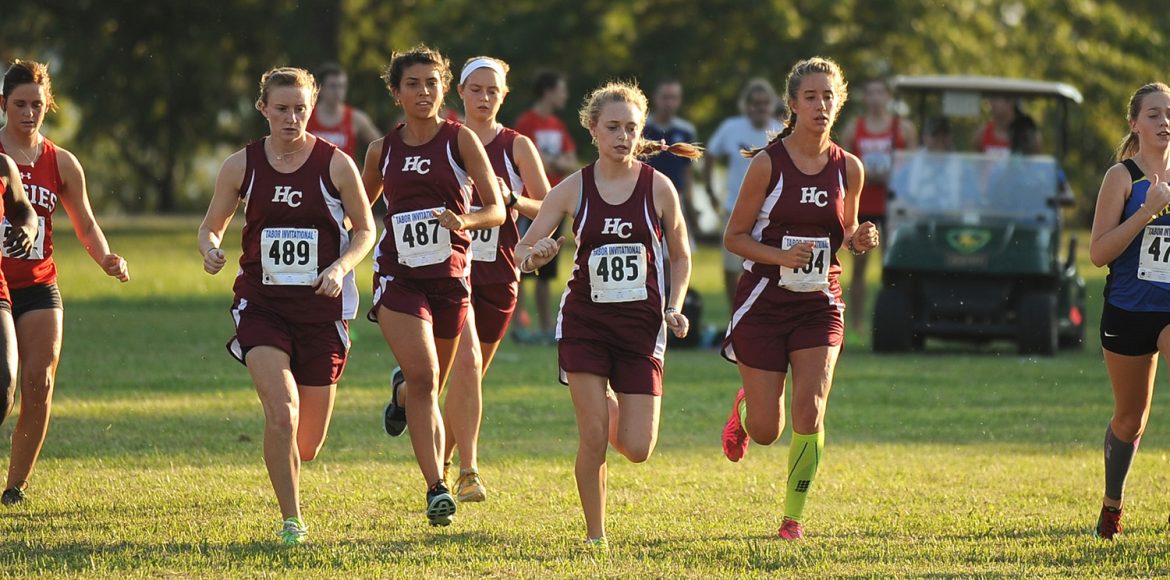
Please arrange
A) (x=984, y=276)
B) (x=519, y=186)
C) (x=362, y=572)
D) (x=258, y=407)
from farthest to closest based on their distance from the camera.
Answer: (x=984, y=276)
(x=258, y=407)
(x=519, y=186)
(x=362, y=572)

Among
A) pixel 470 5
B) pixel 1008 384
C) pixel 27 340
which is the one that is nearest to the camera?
pixel 27 340

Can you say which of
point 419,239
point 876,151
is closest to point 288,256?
point 419,239

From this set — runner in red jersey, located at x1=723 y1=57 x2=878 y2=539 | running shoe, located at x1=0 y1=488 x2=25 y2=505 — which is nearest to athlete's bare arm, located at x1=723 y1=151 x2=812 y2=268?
runner in red jersey, located at x1=723 y1=57 x2=878 y2=539

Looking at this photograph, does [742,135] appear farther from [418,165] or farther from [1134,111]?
[1134,111]

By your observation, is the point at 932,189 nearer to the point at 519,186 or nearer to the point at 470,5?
the point at 519,186

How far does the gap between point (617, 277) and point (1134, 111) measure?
2225 millimetres

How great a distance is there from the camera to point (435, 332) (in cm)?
778

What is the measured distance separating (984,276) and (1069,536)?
24.1 ft

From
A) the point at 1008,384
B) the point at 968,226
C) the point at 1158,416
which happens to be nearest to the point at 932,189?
the point at 968,226

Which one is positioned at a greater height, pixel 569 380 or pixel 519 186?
pixel 519 186

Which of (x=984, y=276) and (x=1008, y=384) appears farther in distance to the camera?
(x=984, y=276)

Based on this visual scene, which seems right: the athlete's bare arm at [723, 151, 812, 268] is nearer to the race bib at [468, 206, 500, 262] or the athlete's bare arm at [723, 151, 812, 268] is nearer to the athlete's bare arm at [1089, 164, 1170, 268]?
the athlete's bare arm at [1089, 164, 1170, 268]

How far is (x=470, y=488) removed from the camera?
25.7 feet

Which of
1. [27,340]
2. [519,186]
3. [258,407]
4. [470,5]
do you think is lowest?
[258,407]
